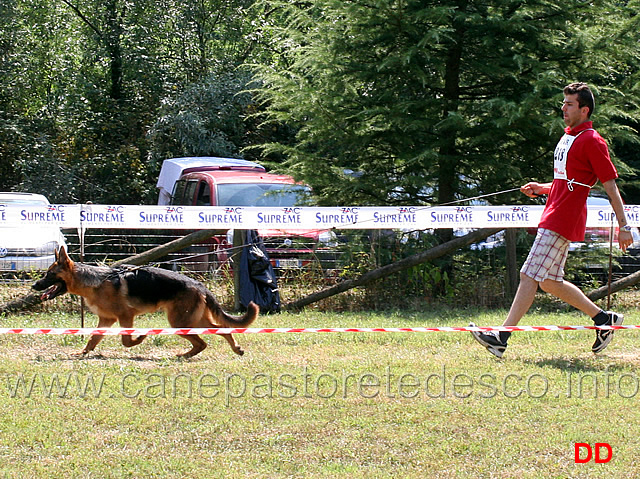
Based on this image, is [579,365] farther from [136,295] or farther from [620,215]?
[136,295]

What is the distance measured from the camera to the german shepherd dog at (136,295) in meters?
7.01

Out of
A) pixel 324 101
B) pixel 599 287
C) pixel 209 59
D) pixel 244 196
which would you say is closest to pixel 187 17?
pixel 209 59

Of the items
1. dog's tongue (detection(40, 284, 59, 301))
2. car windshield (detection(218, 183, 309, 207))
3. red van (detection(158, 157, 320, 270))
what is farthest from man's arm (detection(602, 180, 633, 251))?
car windshield (detection(218, 183, 309, 207))

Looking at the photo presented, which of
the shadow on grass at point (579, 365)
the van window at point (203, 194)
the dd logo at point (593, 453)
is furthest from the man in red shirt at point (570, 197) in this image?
the van window at point (203, 194)

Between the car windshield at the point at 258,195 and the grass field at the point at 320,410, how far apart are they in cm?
494

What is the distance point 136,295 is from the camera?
7070 millimetres

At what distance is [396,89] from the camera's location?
11.2m

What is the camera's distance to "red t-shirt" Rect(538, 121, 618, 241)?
5.97 meters

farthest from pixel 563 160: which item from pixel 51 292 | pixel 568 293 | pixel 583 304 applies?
pixel 51 292

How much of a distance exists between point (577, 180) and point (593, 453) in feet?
8.21

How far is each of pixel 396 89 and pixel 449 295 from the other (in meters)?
3.08

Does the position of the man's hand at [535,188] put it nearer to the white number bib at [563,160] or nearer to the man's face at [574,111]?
the white number bib at [563,160]

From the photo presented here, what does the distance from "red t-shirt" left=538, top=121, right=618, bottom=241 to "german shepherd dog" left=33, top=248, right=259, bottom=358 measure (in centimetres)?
281

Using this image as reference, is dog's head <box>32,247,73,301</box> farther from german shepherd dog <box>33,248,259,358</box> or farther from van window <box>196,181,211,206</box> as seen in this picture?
van window <box>196,181,211,206</box>
